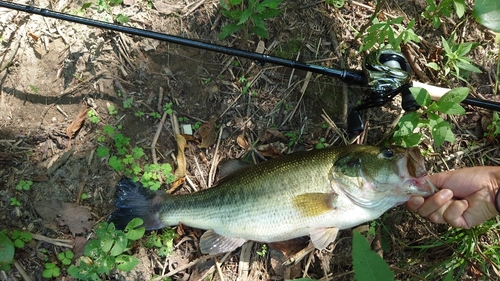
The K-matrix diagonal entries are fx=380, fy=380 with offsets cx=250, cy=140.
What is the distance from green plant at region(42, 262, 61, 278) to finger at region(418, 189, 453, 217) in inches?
139

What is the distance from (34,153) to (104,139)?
709 mm

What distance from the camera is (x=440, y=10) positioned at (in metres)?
3.98

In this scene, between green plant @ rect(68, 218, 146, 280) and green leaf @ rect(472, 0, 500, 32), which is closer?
green leaf @ rect(472, 0, 500, 32)

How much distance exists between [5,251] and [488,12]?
4.43 metres

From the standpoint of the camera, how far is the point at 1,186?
3768 mm

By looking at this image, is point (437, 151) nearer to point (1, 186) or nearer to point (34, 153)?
point (34, 153)

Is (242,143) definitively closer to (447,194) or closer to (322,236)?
(322,236)

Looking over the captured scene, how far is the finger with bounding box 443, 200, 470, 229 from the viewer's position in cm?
352

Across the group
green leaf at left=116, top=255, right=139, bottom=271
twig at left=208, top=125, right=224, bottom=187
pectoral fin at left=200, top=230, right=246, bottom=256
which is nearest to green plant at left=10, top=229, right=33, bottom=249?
green leaf at left=116, top=255, right=139, bottom=271

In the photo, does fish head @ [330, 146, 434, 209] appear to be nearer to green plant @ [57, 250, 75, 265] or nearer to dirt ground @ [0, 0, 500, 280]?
dirt ground @ [0, 0, 500, 280]

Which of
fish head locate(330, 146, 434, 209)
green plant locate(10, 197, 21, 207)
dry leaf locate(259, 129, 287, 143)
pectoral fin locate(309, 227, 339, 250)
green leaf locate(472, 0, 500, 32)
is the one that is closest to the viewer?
green leaf locate(472, 0, 500, 32)

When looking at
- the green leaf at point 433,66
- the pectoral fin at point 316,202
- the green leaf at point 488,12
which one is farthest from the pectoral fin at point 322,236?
the green leaf at point 433,66

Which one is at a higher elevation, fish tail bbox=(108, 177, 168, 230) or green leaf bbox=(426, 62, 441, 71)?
green leaf bbox=(426, 62, 441, 71)

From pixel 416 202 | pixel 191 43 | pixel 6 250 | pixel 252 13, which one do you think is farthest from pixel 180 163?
pixel 416 202
